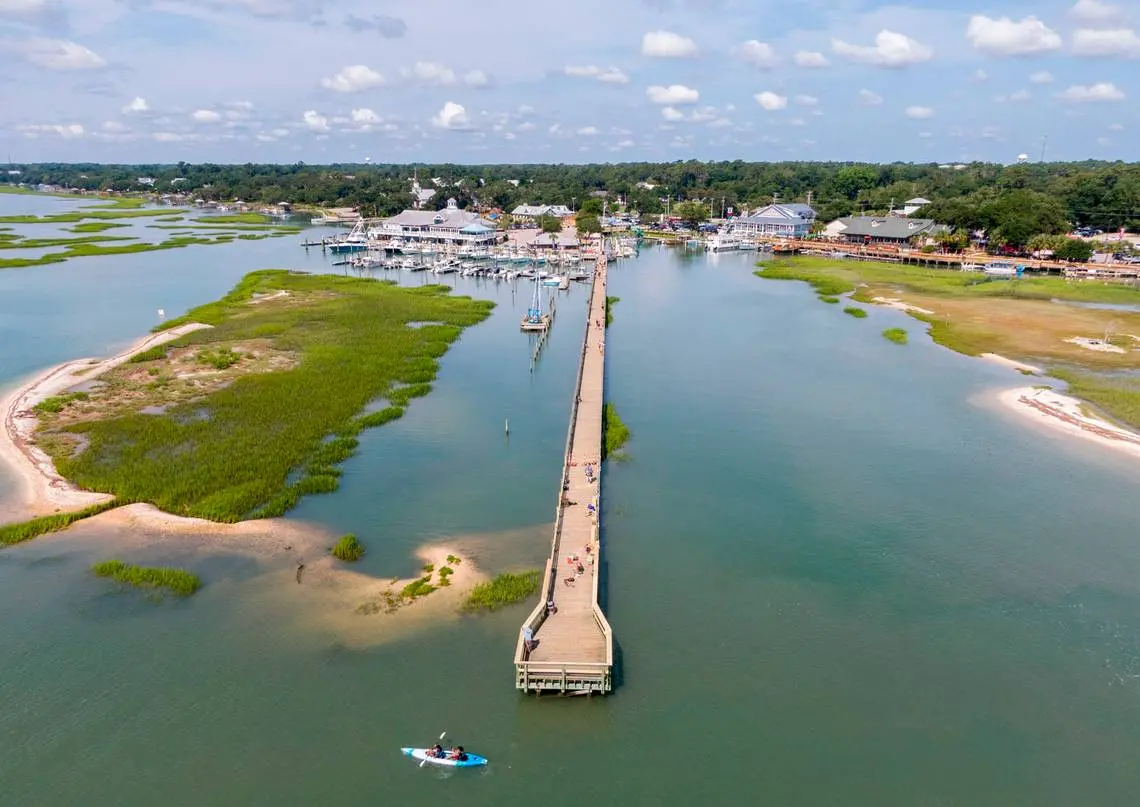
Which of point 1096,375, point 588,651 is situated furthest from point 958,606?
point 1096,375

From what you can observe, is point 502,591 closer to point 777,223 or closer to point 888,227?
point 888,227

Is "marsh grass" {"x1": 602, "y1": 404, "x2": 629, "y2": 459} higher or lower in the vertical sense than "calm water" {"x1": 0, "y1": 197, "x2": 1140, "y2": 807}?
higher

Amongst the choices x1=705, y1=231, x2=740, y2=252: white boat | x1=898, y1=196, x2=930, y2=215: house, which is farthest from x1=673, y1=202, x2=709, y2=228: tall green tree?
x1=898, y1=196, x2=930, y2=215: house

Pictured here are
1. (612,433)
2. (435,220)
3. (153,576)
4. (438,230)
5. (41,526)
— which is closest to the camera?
(153,576)

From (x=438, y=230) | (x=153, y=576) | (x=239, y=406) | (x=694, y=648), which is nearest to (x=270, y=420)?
(x=239, y=406)

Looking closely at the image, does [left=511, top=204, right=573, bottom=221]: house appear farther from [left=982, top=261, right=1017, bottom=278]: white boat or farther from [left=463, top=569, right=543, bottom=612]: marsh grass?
[left=463, top=569, right=543, bottom=612]: marsh grass

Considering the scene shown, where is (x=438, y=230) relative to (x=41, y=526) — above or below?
above
